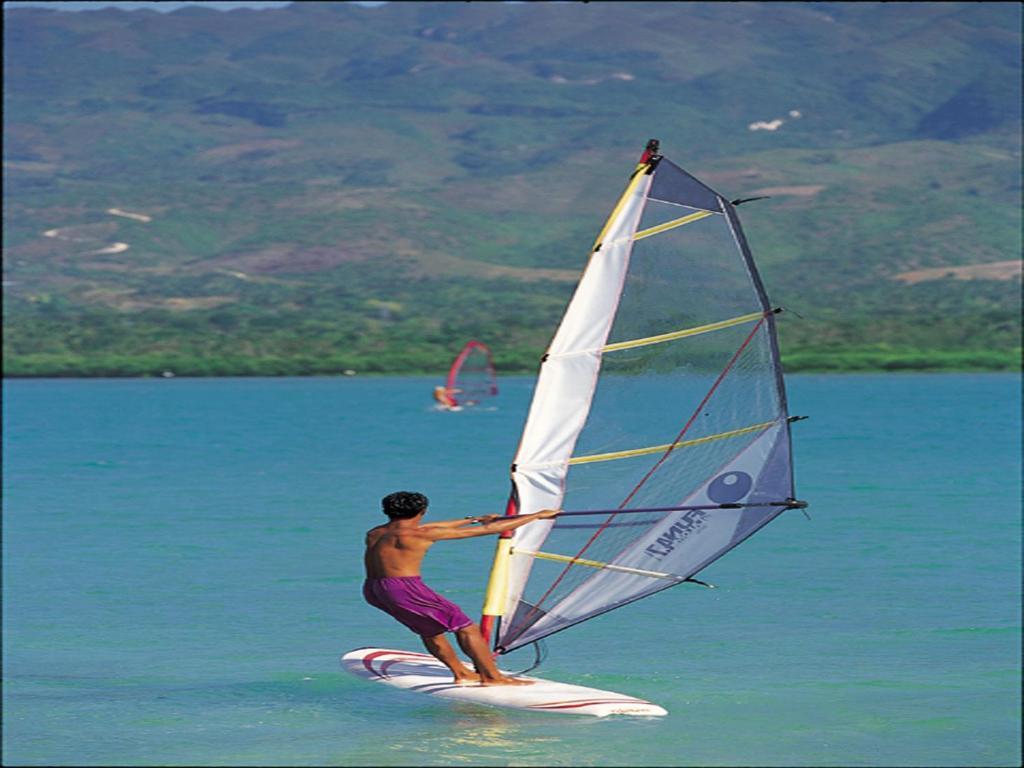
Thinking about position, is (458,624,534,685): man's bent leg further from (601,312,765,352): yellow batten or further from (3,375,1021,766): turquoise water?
(601,312,765,352): yellow batten

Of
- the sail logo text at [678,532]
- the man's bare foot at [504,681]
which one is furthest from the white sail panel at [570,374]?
the sail logo text at [678,532]

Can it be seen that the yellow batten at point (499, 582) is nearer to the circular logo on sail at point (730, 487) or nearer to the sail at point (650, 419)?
the sail at point (650, 419)

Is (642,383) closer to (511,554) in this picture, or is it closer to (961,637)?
(511,554)

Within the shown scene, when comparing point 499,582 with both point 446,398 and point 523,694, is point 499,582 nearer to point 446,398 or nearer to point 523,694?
point 523,694

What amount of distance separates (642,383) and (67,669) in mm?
6616

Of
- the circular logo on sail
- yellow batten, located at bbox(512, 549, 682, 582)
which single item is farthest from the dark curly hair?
the circular logo on sail

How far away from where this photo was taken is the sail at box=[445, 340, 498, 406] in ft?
274

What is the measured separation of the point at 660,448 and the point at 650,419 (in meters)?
0.24

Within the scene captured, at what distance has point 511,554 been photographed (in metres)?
13.9

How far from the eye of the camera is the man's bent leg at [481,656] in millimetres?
13578

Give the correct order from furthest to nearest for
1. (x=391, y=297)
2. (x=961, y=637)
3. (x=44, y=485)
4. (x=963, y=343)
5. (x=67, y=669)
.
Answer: (x=391, y=297) < (x=963, y=343) < (x=44, y=485) < (x=961, y=637) < (x=67, y=669)

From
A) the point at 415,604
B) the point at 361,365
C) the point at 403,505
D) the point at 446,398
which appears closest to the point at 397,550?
the point at 403,505

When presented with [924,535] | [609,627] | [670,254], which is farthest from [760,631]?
[924,535]

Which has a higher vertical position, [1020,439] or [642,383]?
[1020,439]
